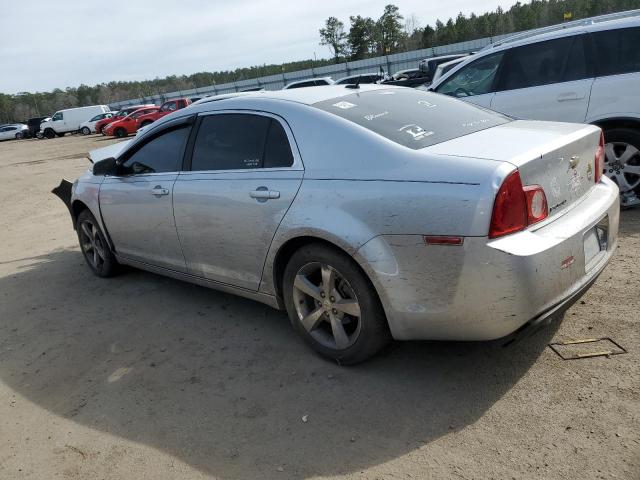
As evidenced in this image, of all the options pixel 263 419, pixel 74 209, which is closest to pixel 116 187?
pixel 74 209

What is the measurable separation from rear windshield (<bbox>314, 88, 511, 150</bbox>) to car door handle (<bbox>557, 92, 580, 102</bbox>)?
7.39 ft

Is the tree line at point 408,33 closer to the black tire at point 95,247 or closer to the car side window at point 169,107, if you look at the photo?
the car side window at point 169,107

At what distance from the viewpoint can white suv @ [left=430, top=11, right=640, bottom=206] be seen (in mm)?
5285

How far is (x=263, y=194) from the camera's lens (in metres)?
3.35

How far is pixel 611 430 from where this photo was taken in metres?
2.47

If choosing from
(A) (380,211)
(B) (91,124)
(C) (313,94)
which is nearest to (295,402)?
(A) (380,211)

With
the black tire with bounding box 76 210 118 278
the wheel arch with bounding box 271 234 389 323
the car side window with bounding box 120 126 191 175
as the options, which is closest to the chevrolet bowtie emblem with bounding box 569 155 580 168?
the wheel arch with bounding box 271 234 389 323

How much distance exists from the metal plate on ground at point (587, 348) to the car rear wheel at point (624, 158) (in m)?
2.84

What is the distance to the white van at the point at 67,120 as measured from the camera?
4366 centimetres

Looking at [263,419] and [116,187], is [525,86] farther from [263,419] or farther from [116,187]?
[263,419]

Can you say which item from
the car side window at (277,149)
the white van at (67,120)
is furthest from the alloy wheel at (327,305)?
the white van at (67,120)

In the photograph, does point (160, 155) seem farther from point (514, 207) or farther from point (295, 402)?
point (514, 207)

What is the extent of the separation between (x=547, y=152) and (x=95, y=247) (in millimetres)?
4415

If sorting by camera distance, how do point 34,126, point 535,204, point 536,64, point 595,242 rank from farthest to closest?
point 34,126, point 536,64, point 595,242, point 535,204
